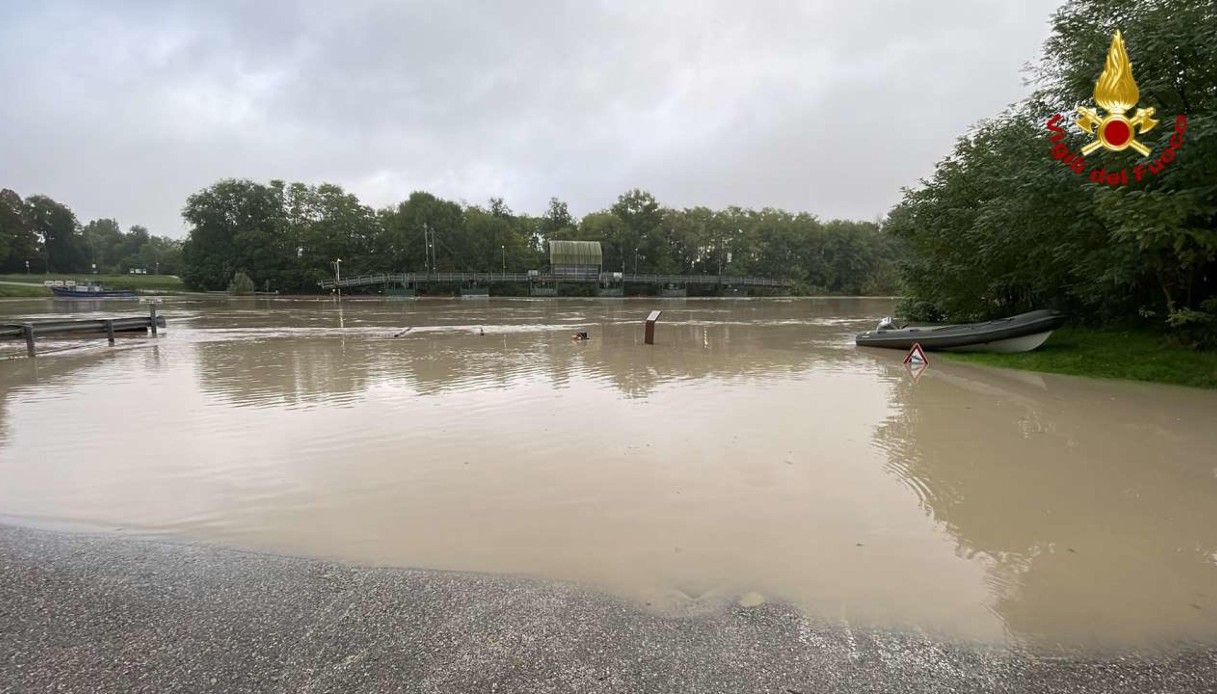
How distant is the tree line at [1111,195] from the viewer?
32.0 feet

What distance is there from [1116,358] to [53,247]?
136496 millimetres

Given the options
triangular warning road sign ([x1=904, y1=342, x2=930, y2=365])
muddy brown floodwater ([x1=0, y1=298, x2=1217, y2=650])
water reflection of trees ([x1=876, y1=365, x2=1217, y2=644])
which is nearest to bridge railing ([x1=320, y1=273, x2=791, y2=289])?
muddy brown floodwater ([x1=0, y1=298, x2=1217, y2=650])

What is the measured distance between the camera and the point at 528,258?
88438 millimetres

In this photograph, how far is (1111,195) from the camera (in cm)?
1002

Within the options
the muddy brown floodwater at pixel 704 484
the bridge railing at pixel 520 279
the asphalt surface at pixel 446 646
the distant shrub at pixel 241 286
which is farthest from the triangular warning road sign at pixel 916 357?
the distant shrub at pixel 241 286

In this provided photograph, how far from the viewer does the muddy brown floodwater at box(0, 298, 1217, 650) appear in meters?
3.81

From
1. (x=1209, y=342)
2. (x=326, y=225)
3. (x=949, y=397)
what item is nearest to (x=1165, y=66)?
(x=1209, y=342)

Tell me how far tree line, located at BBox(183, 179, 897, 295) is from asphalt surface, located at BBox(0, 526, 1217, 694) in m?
80.1

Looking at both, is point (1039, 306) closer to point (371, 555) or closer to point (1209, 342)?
point (1209, 342)

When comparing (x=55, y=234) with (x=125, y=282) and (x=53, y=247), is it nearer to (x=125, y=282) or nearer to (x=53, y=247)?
(x=53, y=247)

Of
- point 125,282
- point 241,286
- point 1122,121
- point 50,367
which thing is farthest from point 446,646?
point 125,282

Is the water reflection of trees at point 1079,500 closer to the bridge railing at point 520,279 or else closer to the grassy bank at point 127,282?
the bridge railing at point 520,279

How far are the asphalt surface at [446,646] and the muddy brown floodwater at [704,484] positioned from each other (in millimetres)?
292

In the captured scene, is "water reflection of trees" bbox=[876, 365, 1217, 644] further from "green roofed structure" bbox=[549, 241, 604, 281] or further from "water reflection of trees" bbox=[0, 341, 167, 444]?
"green roofed structure" bbox=[549, 241, 604, 281]
